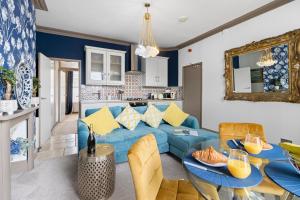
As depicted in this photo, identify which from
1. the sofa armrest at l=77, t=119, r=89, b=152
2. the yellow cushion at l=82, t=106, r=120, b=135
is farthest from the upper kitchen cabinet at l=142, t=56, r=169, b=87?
the sofa armrest at l=77, t=119, r=89, b=152

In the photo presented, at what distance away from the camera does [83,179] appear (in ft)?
5.75

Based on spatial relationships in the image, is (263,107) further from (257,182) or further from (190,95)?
(257,182)

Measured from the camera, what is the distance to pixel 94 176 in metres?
1.73

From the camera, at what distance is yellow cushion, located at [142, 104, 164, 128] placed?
3.35 metres

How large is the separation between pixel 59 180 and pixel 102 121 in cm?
106

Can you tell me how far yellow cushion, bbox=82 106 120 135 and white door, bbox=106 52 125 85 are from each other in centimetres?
199

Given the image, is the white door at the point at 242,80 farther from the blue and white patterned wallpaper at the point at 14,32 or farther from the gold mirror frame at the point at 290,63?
the blue and white patterned wallpaper at the point at 14,32

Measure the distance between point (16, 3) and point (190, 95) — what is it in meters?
4.55

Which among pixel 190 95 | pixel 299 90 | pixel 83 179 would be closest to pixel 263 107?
pixel 299 90

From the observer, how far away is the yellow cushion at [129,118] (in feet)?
10.2

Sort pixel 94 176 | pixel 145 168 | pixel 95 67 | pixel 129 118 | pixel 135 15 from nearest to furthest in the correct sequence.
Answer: pixel 145 168 → pixel 94 176 → pixel 129 118 → pixel 135 15 → pixel 95 67

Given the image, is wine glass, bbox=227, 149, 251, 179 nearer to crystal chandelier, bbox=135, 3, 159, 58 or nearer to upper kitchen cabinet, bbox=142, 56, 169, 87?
crystal chandelier, bbox=135, 3, 159, 58

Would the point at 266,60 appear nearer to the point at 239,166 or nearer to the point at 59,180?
the point at 239,166

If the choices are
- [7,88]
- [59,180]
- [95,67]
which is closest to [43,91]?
[95,67]
